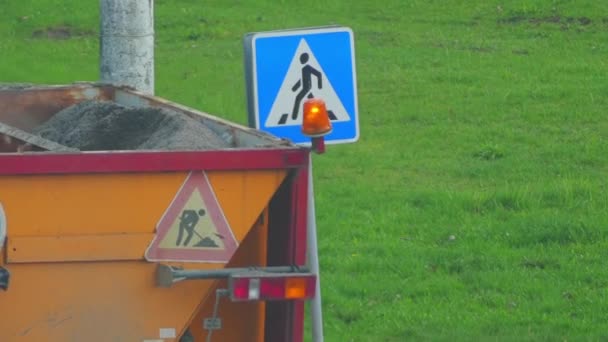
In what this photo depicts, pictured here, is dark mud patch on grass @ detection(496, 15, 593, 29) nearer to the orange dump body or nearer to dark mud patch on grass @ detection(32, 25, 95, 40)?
dark mud patch on grass @ detection(32, 25, 95, 40)

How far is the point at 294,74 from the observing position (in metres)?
6.17

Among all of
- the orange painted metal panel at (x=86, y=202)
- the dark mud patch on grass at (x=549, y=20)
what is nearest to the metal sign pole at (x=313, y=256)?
the orange painted metal panel at (x=86, y=202)

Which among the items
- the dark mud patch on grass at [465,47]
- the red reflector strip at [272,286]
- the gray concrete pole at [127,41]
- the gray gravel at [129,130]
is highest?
the dark mud patch on grass at [465,47]

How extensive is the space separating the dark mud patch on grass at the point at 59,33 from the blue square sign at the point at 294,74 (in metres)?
15.1

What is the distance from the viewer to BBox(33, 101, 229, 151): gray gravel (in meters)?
5.46

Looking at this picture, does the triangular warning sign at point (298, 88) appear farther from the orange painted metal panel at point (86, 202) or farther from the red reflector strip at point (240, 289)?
the red reflector strip at point (240, 289)

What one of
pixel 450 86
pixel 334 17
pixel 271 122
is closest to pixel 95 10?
pixel 334 17

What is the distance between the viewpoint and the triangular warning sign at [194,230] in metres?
4.80

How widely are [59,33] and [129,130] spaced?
15.8 meters

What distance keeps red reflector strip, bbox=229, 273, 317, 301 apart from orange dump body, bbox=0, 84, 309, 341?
17cm

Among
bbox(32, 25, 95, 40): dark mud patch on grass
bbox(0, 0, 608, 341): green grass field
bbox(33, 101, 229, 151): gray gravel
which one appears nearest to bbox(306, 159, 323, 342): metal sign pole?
bbox(33, 101, 229, 151): gray gravel

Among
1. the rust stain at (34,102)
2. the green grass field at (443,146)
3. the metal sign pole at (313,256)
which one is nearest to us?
the metal sign pole at (313,256)

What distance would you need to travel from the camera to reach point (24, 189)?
4.66 m

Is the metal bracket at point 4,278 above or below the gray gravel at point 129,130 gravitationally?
below
